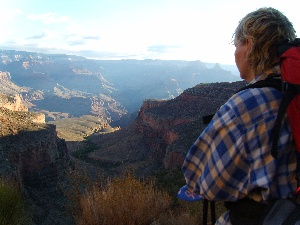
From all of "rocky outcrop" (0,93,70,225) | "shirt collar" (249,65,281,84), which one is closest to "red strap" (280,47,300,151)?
"shirt collar" (249,65,281,84)

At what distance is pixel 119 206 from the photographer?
5.30 m

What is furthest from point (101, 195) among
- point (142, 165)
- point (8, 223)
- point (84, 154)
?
point (84, 154)

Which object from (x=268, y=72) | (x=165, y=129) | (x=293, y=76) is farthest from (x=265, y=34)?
(x=165, y=129)

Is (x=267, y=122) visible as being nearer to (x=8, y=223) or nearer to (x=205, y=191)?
(x=205, y=191)

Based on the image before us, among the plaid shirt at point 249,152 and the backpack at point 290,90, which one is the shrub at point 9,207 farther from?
the backpack at point 290,90

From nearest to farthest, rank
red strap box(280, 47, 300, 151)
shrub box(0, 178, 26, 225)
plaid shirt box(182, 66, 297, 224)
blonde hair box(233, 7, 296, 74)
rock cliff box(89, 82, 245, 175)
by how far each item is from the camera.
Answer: red strap box(280, 47, 300, 151) → plaid shirt box(182, 66, 297, 224) → blonde hair box(233, 7, 296, 74) → shrub box(0, 178, 26, 225) → rock cliff box(89, 82, 245, 175)

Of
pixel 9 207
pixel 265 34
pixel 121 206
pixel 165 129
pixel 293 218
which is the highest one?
pixel 265 34

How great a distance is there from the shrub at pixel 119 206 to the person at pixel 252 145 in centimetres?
328

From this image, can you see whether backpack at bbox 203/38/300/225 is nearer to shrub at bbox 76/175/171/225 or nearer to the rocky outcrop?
shrub at bbox 76/175/171/225

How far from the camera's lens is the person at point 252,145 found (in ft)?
6.70

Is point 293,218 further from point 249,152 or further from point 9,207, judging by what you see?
point 9,207

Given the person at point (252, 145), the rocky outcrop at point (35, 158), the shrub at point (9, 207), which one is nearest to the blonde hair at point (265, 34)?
the person at point (252, 145)

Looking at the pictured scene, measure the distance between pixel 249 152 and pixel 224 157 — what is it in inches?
6.2

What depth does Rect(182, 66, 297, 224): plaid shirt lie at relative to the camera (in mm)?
A: 2039
